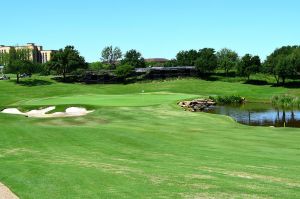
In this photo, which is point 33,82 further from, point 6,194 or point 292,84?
point 6,194

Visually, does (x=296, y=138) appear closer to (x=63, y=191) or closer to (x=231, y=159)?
(x=231, y=159)

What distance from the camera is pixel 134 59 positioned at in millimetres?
162000

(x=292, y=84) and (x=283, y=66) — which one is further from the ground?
(x=283, y=66)

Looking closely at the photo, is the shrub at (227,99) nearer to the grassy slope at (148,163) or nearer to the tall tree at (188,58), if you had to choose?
the grassy slope at (148,163)

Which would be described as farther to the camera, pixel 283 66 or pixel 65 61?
pixel 65 61

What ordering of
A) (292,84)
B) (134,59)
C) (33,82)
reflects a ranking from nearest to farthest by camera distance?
(292,84)
(33,82)
(134,59)

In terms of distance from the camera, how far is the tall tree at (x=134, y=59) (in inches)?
6205

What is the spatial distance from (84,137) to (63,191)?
14.4 metres

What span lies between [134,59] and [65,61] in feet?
121

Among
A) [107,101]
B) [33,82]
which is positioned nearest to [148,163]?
[107,101]

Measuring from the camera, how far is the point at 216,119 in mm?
48031

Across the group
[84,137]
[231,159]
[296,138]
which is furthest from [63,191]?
[296,138]

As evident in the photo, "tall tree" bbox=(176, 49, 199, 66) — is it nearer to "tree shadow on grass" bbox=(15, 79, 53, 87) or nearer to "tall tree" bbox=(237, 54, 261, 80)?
"tall tree" bbox=(237, 54, 261, 80)

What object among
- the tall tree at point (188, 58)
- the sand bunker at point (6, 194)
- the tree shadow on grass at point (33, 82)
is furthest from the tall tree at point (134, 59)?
the sand bunker at point (6, 194)
